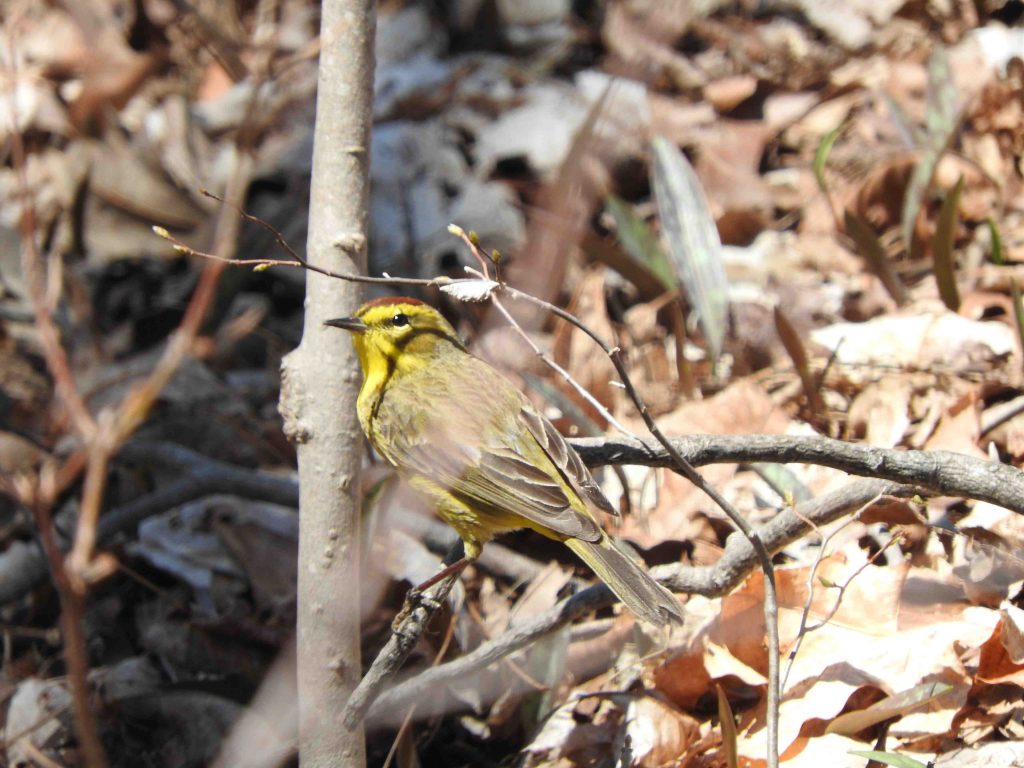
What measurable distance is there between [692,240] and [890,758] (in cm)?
251

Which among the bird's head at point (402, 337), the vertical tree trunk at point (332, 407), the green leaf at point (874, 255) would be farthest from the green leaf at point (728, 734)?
the green leaf at point (874, 255)

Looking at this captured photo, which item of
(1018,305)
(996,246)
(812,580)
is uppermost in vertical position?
(996,246)

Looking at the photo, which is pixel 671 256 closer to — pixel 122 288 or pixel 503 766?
pixel 503 766

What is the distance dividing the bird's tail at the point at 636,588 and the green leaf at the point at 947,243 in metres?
1.99

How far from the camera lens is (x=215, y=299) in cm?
513

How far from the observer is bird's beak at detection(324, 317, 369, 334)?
2885 millimetres

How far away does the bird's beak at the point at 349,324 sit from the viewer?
2.88m

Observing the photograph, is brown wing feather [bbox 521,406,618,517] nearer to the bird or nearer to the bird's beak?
the bird

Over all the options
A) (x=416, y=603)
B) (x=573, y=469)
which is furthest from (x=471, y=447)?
(x=416, y=603)

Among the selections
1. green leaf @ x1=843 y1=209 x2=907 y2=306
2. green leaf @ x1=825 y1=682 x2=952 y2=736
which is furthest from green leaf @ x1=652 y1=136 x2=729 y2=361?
green leaf @ x1=825 y1=682 x2=952 y2=736

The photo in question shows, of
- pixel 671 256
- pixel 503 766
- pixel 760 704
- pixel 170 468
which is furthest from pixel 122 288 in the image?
pixel 760 704

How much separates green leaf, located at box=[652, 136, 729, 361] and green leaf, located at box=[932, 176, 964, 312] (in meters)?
0.83

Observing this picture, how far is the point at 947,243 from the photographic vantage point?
400 centimetres

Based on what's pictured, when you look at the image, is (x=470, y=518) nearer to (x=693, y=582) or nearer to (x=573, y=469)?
(x=573, y=469)
